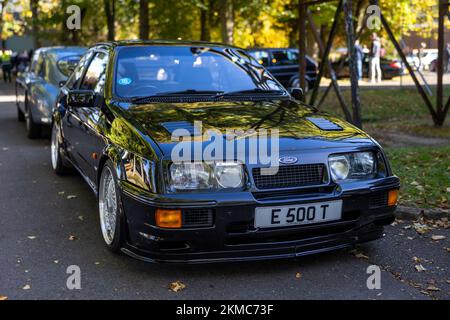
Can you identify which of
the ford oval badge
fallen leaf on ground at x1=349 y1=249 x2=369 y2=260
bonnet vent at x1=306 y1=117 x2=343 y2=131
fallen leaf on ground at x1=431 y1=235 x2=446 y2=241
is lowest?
fallen leaf on ground at x1=349 y1=249 x2=369 y2=260

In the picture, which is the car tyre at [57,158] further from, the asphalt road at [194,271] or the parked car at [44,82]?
the parked car at [44,82]

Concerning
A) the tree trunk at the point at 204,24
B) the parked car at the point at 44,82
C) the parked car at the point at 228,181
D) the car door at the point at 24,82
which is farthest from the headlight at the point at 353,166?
the tree trunk at the point at 204,24

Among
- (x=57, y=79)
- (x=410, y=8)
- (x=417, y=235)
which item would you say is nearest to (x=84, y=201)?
(x=417, y=235)

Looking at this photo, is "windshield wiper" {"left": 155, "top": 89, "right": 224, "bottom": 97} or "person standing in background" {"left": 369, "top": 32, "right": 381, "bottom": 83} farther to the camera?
"person standing in background" {"left": 369, "top": 32, "right": 381, "bottom": 83}

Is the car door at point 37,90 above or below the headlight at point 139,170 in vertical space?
above

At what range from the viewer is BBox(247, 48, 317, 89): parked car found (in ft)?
65.9

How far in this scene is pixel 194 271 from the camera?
397 cm

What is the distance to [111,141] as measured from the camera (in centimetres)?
430

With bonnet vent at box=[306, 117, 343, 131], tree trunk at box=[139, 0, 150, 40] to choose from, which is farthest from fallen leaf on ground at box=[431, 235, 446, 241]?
tree trunk at box=[139, 0, 150, 40]

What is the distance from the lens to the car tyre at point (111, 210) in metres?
3.94

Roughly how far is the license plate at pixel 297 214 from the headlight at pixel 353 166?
212 mm

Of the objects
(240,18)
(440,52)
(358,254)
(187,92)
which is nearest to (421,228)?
(358,254)

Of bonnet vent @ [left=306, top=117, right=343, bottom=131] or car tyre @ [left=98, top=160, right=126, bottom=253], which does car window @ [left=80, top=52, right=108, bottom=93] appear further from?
bonnet vent @ [left=306, top=117, right=343, bottom=131]

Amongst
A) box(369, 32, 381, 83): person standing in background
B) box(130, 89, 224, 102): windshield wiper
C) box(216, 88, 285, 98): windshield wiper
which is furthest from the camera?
box(369, 32, 381, 83): person standing in background
